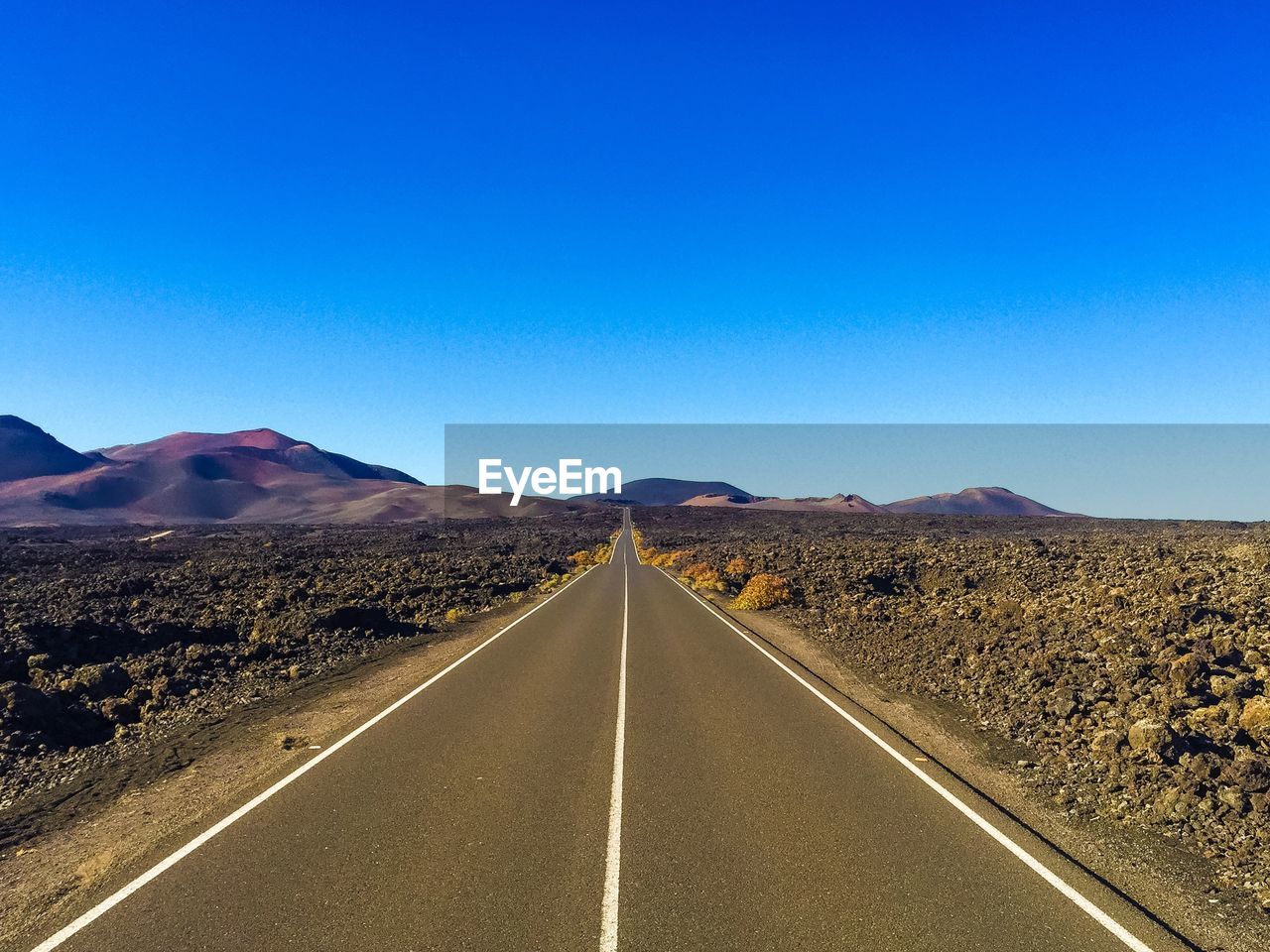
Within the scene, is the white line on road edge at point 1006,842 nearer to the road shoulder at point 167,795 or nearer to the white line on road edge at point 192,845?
the white line on road edge at point 192,845


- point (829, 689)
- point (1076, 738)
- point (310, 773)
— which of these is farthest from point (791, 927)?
point (829, 689)

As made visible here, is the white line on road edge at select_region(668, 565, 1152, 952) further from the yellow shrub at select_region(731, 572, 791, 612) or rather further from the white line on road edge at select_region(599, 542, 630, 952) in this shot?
the yellow shrub at select_region(731, 572, 791, 612)

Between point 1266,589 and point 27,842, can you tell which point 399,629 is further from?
point 1266,589

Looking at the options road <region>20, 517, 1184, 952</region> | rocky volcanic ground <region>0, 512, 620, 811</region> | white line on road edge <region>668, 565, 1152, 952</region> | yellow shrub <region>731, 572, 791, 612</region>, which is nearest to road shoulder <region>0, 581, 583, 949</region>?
road <region>20, 517, 1184, 952</region>

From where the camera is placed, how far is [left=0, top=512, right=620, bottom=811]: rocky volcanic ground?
11.7m

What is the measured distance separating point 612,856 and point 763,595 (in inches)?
933

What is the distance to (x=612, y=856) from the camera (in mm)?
6801

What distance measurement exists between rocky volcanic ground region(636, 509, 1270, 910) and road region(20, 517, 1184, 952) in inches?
73.7

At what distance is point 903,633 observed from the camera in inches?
806

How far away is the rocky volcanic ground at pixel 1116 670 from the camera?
8289 millimetres

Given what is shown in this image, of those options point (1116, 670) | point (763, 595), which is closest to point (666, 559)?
point (763, 595)

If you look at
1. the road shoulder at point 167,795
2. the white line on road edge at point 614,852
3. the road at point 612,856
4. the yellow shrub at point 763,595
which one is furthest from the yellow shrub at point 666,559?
the road at point 612,856

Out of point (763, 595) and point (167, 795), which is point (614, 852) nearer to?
point (167, 795)

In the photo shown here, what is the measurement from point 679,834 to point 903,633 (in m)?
14.9
